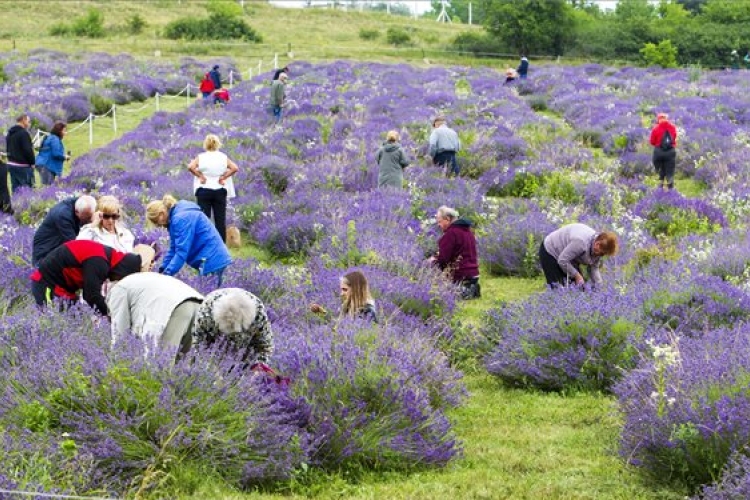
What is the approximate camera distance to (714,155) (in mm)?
18891

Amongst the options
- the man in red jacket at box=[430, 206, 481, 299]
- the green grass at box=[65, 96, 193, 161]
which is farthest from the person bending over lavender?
the green grass at box=[65, 96, 193, 161]

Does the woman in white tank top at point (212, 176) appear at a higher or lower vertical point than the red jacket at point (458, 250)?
higher

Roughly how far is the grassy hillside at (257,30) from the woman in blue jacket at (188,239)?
3926 centimetres

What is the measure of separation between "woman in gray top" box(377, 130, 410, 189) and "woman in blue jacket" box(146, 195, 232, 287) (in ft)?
19.1

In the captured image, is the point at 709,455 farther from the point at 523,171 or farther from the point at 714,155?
the point at 714,155

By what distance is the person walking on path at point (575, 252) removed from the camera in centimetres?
901

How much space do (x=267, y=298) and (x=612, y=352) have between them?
294 cm

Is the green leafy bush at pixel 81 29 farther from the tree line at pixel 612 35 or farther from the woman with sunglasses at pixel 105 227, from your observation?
the woman with sunglasses at pixel 105 227

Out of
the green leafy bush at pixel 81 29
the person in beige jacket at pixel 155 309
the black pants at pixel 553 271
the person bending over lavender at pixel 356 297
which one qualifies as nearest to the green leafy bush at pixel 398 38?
the green leafy bush at pixel 81 29

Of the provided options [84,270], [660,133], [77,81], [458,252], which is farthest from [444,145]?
[77,81]

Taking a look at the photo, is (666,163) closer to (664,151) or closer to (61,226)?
(664,151)

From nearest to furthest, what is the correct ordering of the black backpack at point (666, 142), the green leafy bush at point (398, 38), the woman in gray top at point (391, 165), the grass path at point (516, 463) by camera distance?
the grass path at point (516, 463)
the woman in gray top at point (391, 165)
the black backpack at point (666, 142)
the green leafy bush at point (398, 38)

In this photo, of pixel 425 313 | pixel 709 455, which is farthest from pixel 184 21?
pixel 709 455

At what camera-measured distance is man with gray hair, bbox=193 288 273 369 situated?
19.8 ft
